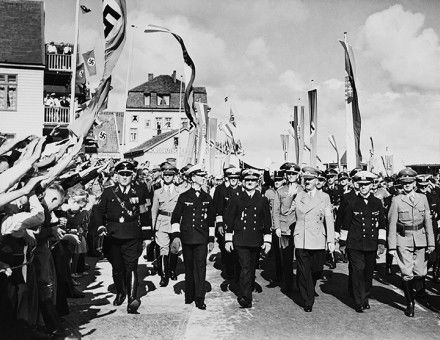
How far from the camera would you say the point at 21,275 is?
5.04 m

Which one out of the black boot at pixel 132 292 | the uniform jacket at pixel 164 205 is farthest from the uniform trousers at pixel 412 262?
the uniform jacket at pixel 164 205

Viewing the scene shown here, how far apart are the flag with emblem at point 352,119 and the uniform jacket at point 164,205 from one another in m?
3.52

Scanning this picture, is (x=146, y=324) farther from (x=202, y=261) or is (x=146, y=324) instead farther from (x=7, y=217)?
(x=7, y=217)

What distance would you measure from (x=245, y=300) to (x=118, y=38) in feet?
18.8

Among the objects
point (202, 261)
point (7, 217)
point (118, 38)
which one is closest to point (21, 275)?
point (7, 217)

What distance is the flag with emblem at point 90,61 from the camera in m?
24.7

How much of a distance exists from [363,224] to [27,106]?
24.4 m

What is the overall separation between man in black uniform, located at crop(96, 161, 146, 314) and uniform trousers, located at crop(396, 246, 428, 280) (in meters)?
3.91

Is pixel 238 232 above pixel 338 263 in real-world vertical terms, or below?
above

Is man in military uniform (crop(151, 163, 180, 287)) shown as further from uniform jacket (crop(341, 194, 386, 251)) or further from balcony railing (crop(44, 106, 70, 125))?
balcony railing (crop(44, 106, 70, 125))

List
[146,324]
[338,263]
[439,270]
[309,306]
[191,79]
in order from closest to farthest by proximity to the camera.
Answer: [146,324] < [309,306] < [439,270] < [338,263] < [191,79]

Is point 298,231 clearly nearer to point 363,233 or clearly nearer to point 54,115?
point 363,233

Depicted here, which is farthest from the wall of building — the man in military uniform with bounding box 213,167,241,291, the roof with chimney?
the man in military uniform with bounding box 213,167,241,291

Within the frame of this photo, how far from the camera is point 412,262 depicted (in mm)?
8289
